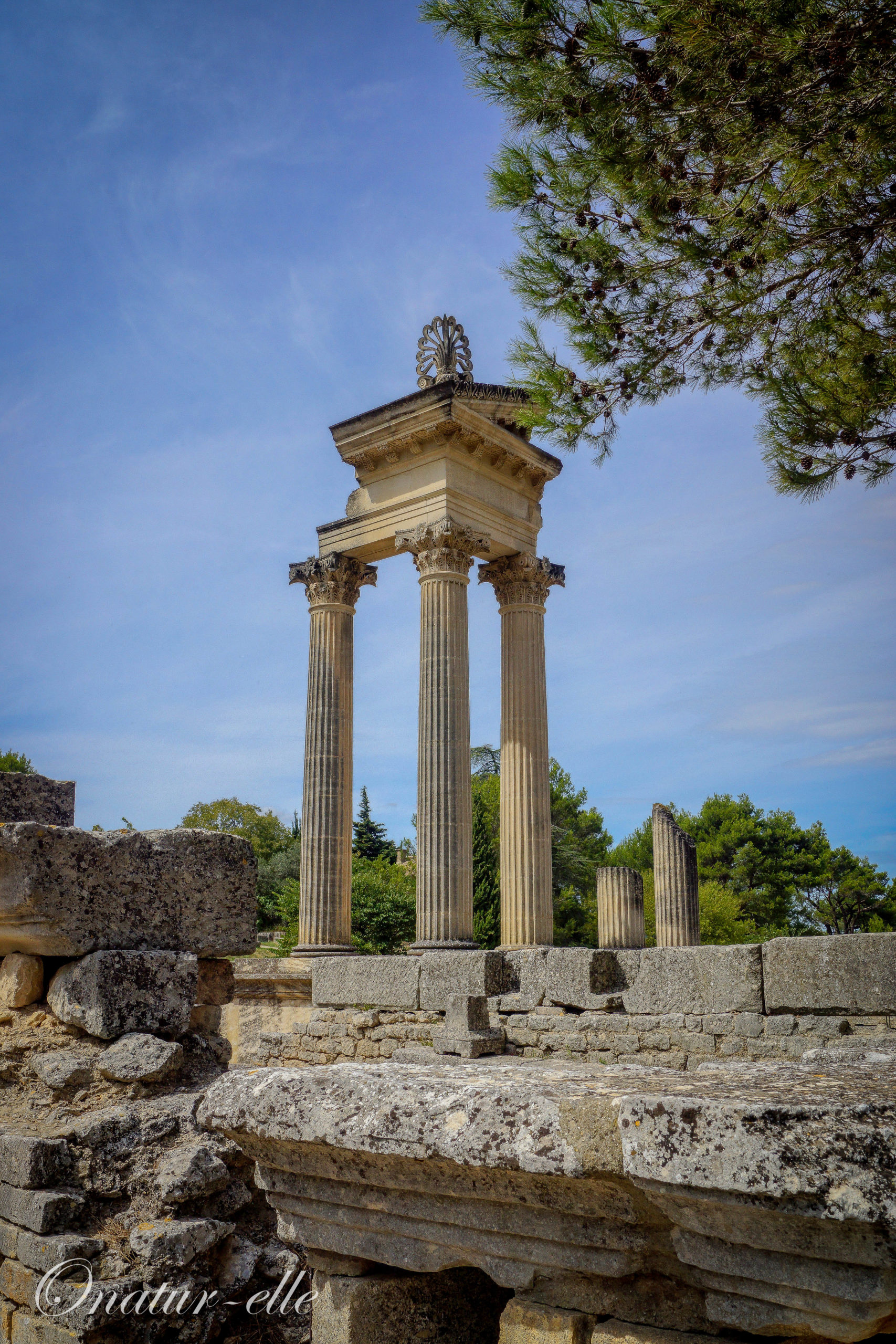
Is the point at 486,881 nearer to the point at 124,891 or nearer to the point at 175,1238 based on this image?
the point at 124,891

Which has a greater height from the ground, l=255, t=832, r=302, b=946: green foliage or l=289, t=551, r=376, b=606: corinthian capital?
l=289, t=551, r=376, b=606: corinthian capital

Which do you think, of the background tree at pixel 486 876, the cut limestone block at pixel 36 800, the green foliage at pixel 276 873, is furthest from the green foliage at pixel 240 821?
the cut limestone block at pixel 36 800

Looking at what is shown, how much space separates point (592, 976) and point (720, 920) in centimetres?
2684

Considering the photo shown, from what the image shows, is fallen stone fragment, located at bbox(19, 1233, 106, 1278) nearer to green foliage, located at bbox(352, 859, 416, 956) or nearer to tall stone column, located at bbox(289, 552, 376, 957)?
tall stone column, located at bbox(289, 552, 376, 957)

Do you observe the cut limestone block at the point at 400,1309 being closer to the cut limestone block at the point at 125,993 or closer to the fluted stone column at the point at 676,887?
the cut limestone block at the point at 125,993

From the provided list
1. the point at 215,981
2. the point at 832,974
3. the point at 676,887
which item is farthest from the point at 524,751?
the point at 215,981

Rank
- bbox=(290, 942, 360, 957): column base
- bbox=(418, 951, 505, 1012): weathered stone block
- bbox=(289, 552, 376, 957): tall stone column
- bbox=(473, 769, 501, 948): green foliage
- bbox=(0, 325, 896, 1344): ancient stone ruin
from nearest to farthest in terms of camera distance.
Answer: bbox=(0, 325, 896, 1344): ancient stone ruin, bbox=(418, 951, 505, 1012): weathered stone block, bbox=(290, 942, 360, 957): column base, bbox=(289, 552, 376, 957): tall stone column, bbox=(473, 769, 501, 948): green foliage

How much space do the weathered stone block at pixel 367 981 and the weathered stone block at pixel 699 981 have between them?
2.52 meters

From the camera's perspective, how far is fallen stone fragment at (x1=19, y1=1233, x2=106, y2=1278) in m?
3.10

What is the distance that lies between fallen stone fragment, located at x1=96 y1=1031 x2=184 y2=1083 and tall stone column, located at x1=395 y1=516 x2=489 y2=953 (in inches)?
472

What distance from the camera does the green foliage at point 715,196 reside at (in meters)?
4.46

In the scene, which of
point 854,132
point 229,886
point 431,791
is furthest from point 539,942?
point 854,132

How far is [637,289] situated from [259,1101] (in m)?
4.70

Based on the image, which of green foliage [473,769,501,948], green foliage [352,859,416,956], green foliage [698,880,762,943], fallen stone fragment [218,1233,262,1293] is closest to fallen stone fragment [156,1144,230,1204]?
fallen stone fragment [218,1233,262,1293]
